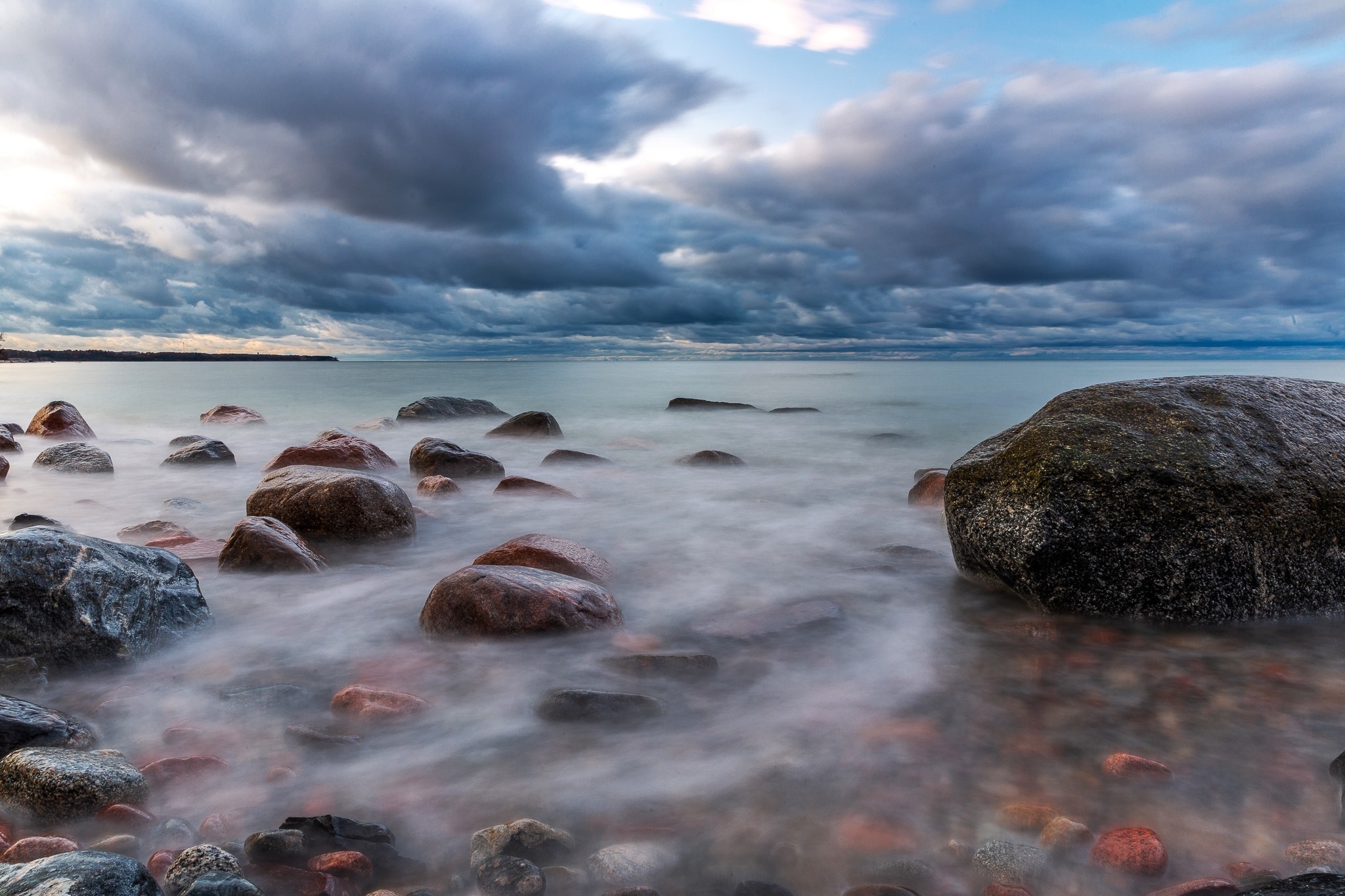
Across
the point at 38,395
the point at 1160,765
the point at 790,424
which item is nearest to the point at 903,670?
the point at 1160,765

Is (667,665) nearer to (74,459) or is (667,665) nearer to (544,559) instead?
(544,559)

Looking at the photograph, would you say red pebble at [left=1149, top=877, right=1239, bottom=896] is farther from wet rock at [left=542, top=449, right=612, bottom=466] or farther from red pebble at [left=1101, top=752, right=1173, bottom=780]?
wet rock at [left=542, top=449, right=612, bottom=466]

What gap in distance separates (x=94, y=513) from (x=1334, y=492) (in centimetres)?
1018

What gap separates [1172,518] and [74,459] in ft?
39.7

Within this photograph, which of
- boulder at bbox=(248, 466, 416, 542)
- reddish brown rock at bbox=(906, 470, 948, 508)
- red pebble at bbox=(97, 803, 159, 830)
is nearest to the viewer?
red pebble at bbox=(97, 803, 159, 830)

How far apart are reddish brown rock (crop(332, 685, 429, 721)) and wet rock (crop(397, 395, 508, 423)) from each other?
15273 millimetres

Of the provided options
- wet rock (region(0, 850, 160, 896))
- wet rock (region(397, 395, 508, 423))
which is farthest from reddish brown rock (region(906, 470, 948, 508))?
wet rock (region(397, 395, 508, 423))

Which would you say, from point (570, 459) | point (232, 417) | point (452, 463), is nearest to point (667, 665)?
point (452, 463)

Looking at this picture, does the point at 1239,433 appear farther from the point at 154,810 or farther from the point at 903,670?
the point at 154,810

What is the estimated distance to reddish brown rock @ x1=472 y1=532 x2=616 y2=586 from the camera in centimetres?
512

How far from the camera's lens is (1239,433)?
4.61 meters

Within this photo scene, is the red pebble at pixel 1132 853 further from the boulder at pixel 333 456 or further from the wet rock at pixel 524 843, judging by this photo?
the boulder at pixel 333 456

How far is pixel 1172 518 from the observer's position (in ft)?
13.9

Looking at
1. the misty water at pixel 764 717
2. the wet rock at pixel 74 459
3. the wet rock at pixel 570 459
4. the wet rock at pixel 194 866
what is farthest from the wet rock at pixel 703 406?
the wet rock at pixel 194 866
